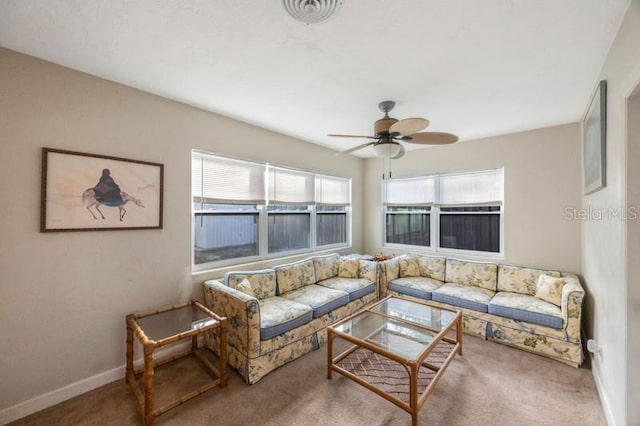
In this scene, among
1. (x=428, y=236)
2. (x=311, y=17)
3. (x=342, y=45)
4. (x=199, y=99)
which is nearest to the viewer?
(x=311, y=17)

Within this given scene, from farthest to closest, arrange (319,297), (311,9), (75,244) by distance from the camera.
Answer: (319,297)
(75,244)
(311,9)

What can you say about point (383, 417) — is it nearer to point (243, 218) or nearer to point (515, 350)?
point (515, 350)

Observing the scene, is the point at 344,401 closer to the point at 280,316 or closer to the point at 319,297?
the point at 280,316

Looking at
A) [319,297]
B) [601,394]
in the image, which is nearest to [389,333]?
[319,297]

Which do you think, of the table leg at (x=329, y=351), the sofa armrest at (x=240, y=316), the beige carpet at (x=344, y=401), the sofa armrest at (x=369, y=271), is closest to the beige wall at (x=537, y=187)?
the beige carpet at (x=344, y=401)

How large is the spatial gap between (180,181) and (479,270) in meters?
3.82

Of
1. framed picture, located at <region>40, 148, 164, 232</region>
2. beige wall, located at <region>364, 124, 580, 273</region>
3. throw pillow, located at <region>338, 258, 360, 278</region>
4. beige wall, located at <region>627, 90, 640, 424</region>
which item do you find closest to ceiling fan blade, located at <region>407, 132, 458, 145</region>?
beige wall, located at <region>627, 90, 640, 424</region>

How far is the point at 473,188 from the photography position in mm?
3902

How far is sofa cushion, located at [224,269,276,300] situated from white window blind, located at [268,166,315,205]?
1.02 meters

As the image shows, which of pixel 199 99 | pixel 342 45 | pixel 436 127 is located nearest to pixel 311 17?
pixel 342 45

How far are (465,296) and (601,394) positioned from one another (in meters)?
1.27

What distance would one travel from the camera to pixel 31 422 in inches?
71.1

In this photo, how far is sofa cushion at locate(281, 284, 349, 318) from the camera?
9.34 ft

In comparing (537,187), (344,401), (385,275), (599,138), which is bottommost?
(344,401)
